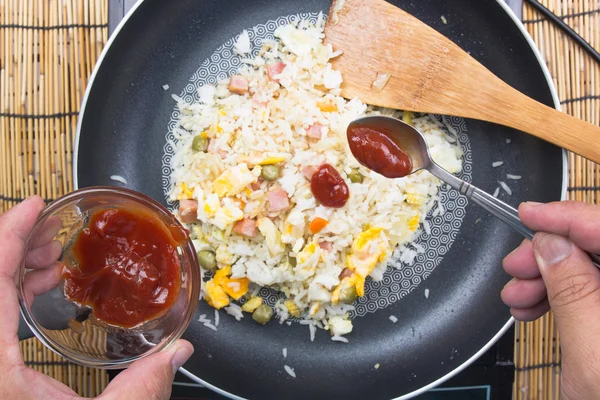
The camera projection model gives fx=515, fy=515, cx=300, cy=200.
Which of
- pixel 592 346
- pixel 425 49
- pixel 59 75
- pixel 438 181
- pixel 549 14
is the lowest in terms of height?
pixel 592 346

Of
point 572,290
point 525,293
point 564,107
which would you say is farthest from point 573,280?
point 564,107

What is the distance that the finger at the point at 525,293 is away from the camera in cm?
229

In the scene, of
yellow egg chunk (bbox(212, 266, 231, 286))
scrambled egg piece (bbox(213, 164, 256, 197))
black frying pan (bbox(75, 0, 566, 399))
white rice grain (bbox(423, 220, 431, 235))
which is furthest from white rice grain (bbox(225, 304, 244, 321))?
white rice grain (bbox(423, 220, 431, 235))

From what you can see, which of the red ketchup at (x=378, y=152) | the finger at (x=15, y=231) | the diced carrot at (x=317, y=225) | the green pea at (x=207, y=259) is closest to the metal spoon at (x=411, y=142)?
the red ketchup at (x=378, y=152)

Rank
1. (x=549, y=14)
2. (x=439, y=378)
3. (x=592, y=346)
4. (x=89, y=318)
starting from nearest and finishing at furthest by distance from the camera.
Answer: (x=592, y=346), (x=89, y=318), (x=439, y=378), (x=549, y=14)

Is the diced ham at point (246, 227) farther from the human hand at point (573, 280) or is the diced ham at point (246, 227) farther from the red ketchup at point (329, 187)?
the human hand at point (573, 280)

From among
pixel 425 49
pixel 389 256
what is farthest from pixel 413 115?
pixel 389 256

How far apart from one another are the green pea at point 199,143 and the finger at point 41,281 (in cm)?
94

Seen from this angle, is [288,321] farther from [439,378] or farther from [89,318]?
[89,318]

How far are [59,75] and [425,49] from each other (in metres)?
1.96

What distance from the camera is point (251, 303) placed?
2.68 m

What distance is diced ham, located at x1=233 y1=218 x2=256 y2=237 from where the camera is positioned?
8.41 ft

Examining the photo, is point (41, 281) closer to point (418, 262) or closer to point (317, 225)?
point (317, 225)

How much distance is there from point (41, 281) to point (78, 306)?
0.16 m
